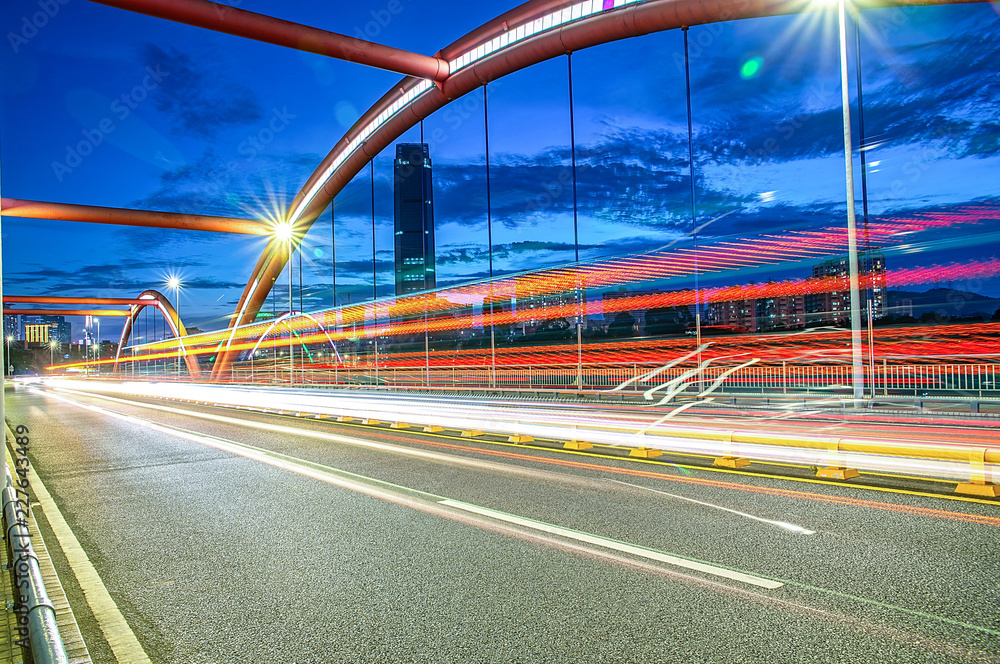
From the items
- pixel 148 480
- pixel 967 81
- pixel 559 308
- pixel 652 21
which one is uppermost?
pixel 652 21

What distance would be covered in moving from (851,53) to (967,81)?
404 cm

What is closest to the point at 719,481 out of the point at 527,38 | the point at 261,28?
the point at 261,28

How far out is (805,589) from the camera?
405 cm


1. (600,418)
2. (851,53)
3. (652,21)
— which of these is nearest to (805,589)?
(600,418)

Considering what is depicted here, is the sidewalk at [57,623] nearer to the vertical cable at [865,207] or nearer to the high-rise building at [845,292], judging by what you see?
the vertical cable at [865,207]

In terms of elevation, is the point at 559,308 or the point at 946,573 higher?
the point at 559,308

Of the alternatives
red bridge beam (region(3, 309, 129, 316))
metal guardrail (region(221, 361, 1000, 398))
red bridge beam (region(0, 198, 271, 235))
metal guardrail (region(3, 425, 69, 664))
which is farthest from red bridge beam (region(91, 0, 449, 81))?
red bridge beam (region(3, 309, 129, 316))

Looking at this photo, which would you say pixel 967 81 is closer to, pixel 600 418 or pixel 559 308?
pixel 559 308

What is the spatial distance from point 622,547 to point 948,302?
48.7 feet

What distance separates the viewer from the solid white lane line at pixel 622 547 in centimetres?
428

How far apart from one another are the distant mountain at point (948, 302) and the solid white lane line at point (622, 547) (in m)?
14.1

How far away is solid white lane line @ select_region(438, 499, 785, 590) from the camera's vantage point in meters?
4.28

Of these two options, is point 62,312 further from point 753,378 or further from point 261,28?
point 753,378

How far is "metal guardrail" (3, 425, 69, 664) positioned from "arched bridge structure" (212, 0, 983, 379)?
1901 cm
